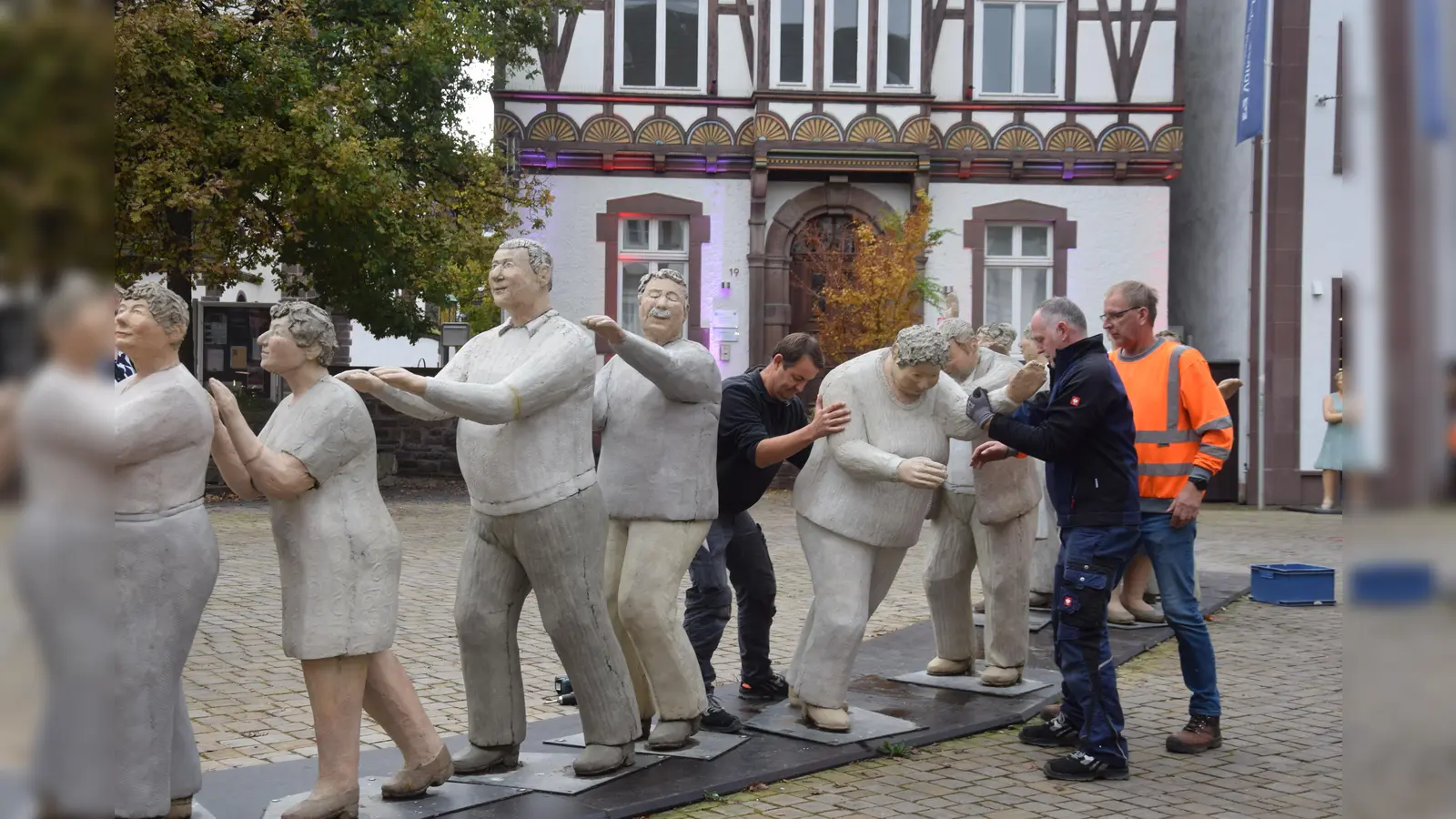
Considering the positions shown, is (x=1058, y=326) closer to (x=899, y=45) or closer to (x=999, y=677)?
(x=999, y=677)

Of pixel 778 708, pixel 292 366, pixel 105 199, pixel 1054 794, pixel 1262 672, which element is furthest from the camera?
pixel 1262 672

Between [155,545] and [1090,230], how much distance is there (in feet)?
60.9

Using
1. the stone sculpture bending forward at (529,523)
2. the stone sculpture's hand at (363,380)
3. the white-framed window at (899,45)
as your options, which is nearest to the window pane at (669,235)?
the white-framed window at (899,45)

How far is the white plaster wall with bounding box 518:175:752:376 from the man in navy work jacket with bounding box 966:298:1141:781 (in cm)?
1508

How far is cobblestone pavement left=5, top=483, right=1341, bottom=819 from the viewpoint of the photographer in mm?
5105

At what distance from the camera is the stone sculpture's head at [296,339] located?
4.45 m

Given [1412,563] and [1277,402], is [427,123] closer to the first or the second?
[1277,402]

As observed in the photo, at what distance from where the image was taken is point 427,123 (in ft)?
63.1

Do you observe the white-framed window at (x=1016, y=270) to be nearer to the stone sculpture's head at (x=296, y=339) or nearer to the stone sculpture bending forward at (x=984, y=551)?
the stone sculpture bending forward at (x=984, y=551)

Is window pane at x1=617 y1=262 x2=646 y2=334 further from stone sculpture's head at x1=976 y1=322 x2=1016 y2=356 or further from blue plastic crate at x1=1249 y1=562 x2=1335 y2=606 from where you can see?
stone sculpture's head at x1=976 y1=322 x2=1016 y2=356

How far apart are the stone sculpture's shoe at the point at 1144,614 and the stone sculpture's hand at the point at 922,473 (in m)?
3.87

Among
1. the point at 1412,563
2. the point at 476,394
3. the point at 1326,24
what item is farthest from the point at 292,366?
the point at 1412,563

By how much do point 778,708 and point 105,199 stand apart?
600 centimetres

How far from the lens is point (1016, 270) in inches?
837
